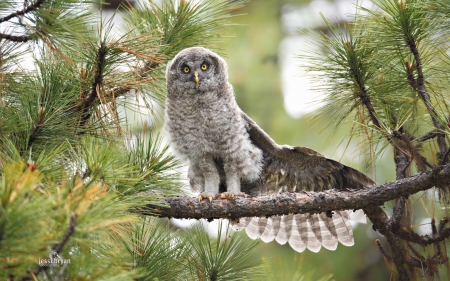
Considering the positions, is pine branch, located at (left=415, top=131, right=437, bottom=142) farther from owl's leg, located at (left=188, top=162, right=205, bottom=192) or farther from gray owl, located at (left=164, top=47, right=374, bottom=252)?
owl's leg, located at (left=188, top=162, right=205, bottom=192)

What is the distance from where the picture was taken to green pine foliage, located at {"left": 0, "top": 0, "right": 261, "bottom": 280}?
1705mm

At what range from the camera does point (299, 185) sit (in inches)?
165

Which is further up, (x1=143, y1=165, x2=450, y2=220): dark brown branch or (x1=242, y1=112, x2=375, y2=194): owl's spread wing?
(x1=242, y1=112, x2=375, y2=194): owl's spread wing

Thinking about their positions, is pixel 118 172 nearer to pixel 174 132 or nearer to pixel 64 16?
pixel 64 16

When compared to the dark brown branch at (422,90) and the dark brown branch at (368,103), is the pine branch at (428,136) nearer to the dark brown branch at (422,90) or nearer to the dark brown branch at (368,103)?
the dark brown branch at (422,90)

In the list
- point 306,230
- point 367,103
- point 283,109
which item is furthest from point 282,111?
point 367,103

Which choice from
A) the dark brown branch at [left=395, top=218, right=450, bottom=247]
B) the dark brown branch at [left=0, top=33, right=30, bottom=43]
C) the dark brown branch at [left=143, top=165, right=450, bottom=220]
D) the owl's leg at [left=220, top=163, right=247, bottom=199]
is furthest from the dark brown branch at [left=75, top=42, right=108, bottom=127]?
the dark brown branch at [left=395, top=218, right=450, bottom=247]

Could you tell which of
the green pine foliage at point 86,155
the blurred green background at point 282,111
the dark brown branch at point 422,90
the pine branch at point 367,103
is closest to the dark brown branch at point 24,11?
the green pine foliage at point 86,155

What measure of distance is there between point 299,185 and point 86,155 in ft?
7.63

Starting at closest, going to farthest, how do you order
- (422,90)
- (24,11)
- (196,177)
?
(24,11) < (422,90) < (196,177)

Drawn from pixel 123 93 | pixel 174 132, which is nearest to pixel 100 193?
pixel 123 93

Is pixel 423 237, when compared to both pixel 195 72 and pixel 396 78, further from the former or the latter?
pixel 195 72

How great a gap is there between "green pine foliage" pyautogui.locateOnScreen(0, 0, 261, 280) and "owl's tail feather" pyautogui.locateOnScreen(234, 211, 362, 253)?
132cm

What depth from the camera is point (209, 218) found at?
3.20m
